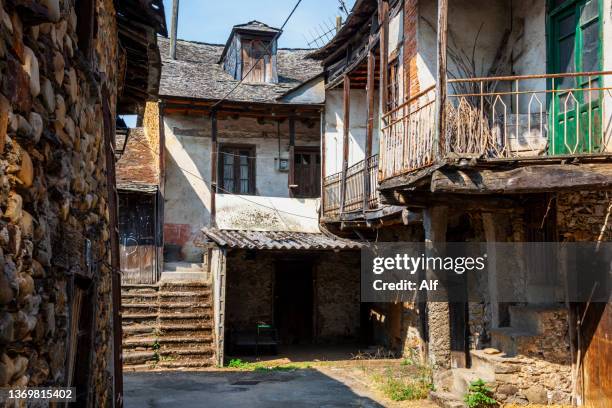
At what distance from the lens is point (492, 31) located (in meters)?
10.4

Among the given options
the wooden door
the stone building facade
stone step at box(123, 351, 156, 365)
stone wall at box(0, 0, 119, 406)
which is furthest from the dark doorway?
stone wall at box(0, 0, 119, 406)

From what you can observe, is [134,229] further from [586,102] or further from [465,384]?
[586,102]

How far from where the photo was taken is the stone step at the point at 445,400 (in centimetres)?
861

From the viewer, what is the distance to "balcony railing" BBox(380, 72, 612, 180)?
7742mm

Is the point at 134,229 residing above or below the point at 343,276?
above

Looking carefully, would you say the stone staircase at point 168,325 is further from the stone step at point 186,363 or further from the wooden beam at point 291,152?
the wooden beam at point 291,152

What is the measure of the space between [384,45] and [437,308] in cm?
520

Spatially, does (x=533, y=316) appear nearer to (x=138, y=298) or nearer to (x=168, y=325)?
(x=168, y=325)

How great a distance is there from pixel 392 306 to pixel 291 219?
3621mm

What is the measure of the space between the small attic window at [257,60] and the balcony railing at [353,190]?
4.40 meters

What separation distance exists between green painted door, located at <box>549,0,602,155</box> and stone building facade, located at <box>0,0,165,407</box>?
5.76 m

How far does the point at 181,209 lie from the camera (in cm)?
1648

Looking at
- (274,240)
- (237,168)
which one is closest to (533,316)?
(274,240)

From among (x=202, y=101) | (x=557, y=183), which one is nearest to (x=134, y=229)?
(x=202, y=101)
